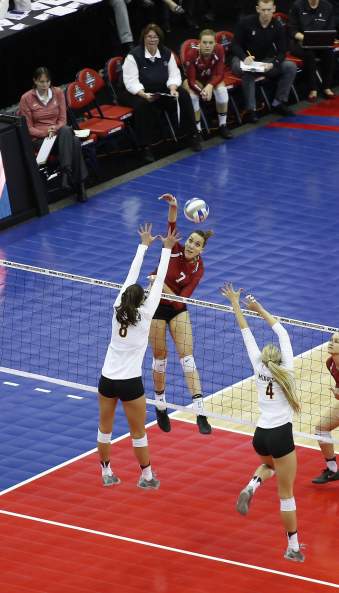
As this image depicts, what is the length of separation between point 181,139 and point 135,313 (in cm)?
1208

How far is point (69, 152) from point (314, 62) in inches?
247

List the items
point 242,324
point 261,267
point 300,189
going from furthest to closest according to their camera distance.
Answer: point 300,189, point 261,267, point 242,324

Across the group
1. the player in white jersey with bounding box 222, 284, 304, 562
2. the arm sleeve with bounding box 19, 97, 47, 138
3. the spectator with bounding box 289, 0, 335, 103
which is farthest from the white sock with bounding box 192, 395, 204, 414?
the spectator with bounding box 289, 0, 335, 103

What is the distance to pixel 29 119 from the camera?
2319 centimetres

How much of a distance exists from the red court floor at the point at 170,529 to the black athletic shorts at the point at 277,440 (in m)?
1.15

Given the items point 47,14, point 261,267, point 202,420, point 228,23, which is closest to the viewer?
point 202,420

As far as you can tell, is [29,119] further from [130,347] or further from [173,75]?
[130,347]

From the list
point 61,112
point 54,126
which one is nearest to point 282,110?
point 61,112

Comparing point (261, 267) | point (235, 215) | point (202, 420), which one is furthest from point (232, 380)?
point (235, 215)

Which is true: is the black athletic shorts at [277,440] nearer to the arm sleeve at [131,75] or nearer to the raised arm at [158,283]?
the raised arm at [158,283]

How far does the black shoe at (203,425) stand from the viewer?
52.5ft

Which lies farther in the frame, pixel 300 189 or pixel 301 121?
pixel 301 121

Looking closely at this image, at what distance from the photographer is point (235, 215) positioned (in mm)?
22891

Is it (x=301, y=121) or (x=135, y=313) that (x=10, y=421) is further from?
(x=301, y=121)
